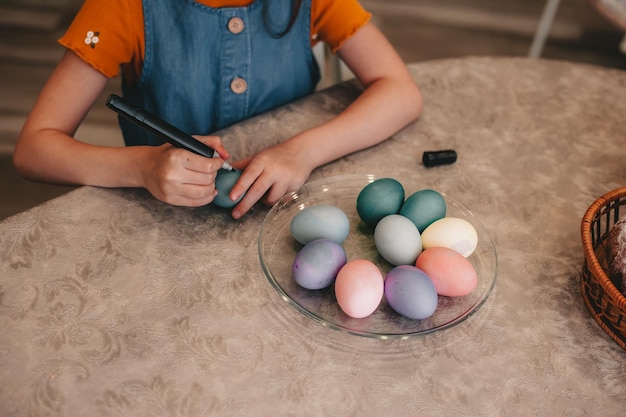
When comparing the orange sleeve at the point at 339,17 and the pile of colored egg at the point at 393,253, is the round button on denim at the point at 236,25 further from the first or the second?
the pile of colored egg at the point at 393,253

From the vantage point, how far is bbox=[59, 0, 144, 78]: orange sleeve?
2.74 ft

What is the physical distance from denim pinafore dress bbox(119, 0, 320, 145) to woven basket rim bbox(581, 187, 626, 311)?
58 centimetres

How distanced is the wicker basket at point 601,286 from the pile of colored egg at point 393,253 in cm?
13

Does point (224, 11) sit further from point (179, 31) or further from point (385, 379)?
point (385, 379)

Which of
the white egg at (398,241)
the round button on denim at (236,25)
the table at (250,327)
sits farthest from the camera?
the round button on denim at (236,25)

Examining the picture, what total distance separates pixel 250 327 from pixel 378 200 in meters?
0.24

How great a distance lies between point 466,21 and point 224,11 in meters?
2.16

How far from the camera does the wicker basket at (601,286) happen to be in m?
0.61

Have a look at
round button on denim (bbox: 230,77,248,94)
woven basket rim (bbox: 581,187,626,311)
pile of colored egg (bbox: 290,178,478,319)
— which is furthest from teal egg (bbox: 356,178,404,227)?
round button on denim (bbox: 230,77,248,94)

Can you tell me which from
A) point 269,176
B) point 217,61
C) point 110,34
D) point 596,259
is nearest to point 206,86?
point 217,61

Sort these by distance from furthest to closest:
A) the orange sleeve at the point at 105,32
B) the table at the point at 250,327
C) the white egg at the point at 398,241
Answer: the orange sleeve at the point at 105,32
the white egg at the point at 398,241
the table at the point at 250,327

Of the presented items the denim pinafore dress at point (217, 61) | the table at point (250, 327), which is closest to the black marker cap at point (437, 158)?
the table at point (250, 327)

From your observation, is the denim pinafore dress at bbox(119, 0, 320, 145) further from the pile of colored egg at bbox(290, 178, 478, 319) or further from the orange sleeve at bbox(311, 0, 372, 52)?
the pile of colored egg at bbox(290, 178, 478, 319)

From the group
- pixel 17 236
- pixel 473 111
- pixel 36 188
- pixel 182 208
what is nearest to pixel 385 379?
pixel 182 208
